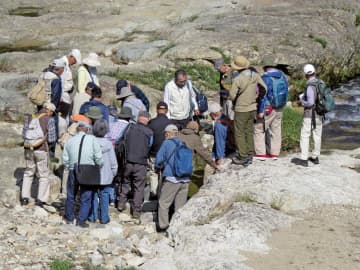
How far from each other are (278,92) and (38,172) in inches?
183

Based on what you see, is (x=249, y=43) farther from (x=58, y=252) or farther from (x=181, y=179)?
(x=58, y=252)

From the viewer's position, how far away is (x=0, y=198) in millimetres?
12570

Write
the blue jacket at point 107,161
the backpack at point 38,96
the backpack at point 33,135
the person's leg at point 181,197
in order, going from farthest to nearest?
the backpack at point 38,96
the backpack at point 33,135
the person's leg at point 181,197
the blue jacket at point 107,161

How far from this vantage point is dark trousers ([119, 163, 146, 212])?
39.3ft

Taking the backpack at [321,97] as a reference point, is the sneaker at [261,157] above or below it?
below

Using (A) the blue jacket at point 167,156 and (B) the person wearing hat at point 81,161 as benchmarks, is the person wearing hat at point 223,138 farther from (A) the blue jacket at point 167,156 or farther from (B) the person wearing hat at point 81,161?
(B) the person wearing hat at point 81,161

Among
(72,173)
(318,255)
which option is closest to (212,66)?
(72,173)

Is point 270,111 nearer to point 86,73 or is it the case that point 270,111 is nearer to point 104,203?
point 104,203

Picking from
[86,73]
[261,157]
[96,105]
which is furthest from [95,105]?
[261,157]

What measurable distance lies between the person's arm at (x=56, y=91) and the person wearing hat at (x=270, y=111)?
382 centimetres

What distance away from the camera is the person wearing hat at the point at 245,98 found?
39.2ft

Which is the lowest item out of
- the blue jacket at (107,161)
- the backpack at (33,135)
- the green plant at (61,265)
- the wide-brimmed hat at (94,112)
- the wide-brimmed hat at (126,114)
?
the green plant at (61,265)

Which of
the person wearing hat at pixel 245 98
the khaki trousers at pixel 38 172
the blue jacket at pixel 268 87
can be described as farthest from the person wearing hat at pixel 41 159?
the blue jacket at pixel 268 87

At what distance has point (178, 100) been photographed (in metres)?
13.6
